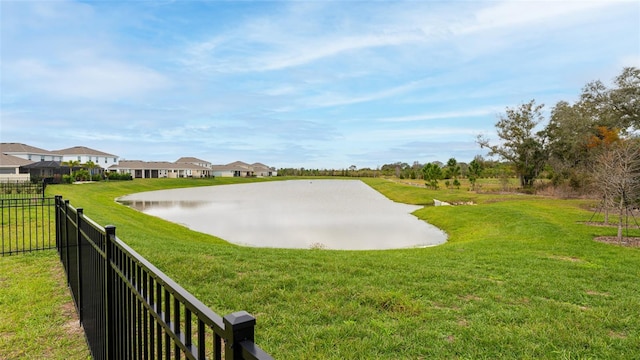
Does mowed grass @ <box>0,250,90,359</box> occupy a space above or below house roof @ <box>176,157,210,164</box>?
below

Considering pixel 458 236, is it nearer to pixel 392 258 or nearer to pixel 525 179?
pixel 392 258

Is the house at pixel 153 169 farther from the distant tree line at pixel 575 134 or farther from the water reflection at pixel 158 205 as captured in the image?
the distant tree line at pixel 575 134

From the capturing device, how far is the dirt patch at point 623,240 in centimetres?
955

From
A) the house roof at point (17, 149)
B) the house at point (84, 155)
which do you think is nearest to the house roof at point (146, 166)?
the house at point (84, 155)

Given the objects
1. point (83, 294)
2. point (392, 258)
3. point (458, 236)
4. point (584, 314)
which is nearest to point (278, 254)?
point (392, 258)

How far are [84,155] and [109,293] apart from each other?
70.0 metres

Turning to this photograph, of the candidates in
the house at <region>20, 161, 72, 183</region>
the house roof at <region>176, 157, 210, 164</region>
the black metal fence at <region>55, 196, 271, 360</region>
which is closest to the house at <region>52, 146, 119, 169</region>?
the house at <region>20, 161, 72, 183</region>

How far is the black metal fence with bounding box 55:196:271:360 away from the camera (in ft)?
3.36

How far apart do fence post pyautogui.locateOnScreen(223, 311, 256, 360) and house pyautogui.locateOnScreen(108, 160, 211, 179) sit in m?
68.6

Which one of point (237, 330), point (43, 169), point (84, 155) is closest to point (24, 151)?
point (84, 155)

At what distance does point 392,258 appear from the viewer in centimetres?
767

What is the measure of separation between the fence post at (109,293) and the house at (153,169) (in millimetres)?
66560

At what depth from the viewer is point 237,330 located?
95 centimetres

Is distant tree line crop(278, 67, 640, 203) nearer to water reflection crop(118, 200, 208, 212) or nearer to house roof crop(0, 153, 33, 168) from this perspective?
water reflection crop(118, 200, 208, 212)
